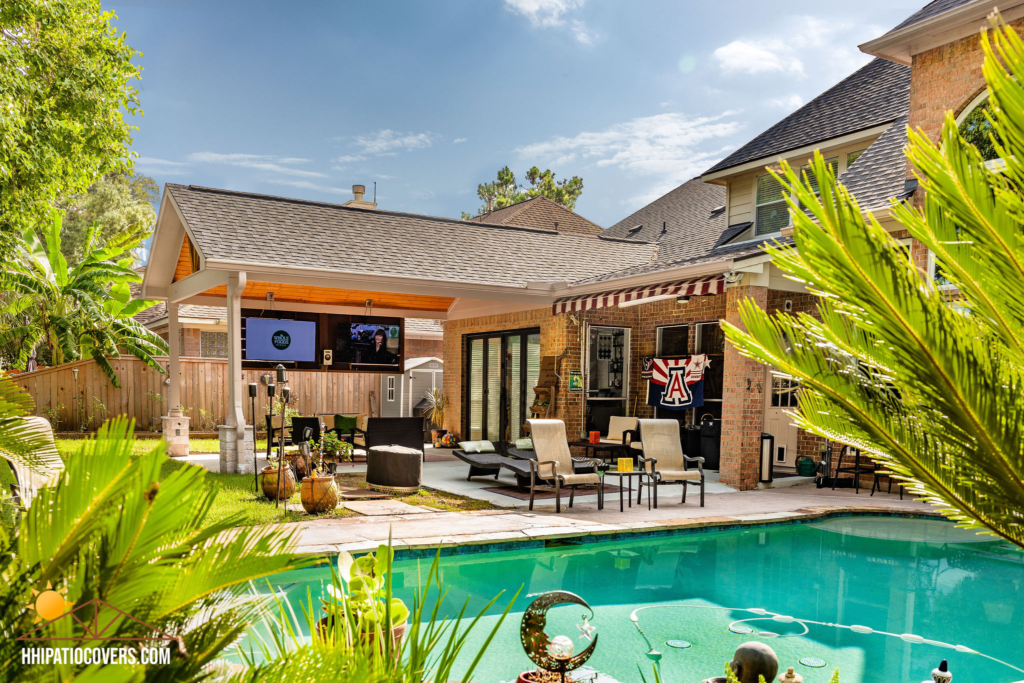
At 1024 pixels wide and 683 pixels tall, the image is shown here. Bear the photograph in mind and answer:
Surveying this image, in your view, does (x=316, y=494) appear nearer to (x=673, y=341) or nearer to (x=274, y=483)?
(x=274, y=483)

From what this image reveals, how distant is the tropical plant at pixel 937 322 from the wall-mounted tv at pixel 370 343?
12.6m

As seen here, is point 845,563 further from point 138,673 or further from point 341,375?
point 341,375

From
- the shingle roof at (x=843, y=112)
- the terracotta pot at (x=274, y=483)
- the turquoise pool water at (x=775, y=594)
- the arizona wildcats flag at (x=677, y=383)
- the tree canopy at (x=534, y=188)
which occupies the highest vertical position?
the tree canopy at (x=534, y=188)

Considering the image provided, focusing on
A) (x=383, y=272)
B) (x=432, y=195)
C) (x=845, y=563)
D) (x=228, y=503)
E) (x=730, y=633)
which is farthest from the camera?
(x=432, y=195)

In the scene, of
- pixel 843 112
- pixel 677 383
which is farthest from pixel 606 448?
pixel 843 112

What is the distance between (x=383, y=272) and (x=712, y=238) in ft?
21.2

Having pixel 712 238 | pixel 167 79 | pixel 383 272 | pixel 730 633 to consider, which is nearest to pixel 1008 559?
pixel 730 633

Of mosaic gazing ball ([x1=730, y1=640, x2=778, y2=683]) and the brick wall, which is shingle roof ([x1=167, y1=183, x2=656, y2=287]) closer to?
mosaic gazing ball ([x1=730, y1=640, x2=778, y2=683])

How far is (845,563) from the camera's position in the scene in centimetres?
720

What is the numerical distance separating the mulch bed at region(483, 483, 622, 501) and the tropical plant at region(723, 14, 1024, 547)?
8.09 metres

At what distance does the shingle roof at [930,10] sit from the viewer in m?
8.91

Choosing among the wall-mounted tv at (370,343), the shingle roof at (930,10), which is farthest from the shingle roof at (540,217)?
the shingle roof at (930,10)

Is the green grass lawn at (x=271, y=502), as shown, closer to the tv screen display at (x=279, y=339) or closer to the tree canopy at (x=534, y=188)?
the tv screen display at (x=279, y=339)

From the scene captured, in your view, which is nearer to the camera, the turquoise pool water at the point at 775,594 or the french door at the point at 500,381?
the turquoise pool water at the point at 775,594
